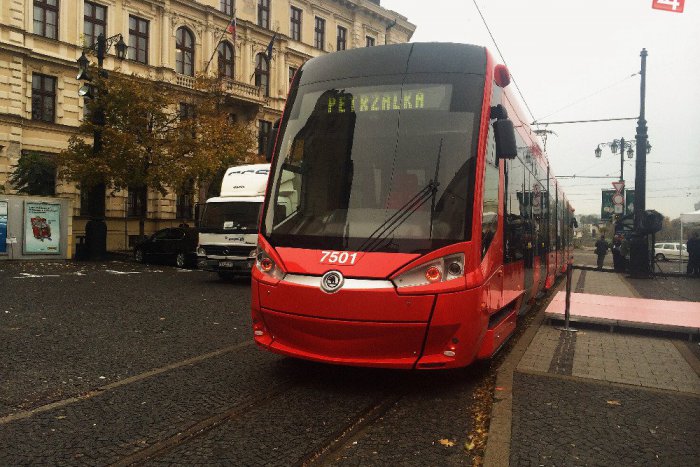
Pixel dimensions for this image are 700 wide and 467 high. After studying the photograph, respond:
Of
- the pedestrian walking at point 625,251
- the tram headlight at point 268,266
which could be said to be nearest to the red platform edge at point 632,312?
the tram headlight at point 268,266

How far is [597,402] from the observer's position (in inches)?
179

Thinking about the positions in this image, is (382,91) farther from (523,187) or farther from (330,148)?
(523,187)

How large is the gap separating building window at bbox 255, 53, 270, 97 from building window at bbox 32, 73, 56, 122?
12.2 m

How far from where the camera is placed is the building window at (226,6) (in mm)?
33438

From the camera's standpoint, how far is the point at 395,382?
16.8ft

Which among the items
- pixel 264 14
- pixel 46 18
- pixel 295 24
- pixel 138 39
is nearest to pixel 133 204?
pixel 138 39

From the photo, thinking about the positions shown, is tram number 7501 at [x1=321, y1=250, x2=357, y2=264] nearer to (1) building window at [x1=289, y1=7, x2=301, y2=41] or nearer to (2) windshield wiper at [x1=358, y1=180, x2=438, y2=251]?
(2) windshield wiper at [x1=358, y1=180, x2=438, y2=251]

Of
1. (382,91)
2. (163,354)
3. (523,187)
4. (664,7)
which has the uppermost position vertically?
(664,7)

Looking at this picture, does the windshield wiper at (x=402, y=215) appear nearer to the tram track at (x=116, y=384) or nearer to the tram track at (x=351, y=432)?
the tram track at (x=351, y=432)

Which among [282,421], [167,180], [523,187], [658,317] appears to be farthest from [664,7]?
[167,180]

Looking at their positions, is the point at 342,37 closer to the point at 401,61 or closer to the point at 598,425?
the point at 401,61

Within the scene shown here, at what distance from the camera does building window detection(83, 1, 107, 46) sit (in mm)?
27547

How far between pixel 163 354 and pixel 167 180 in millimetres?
16515

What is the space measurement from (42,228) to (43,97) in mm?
9154
